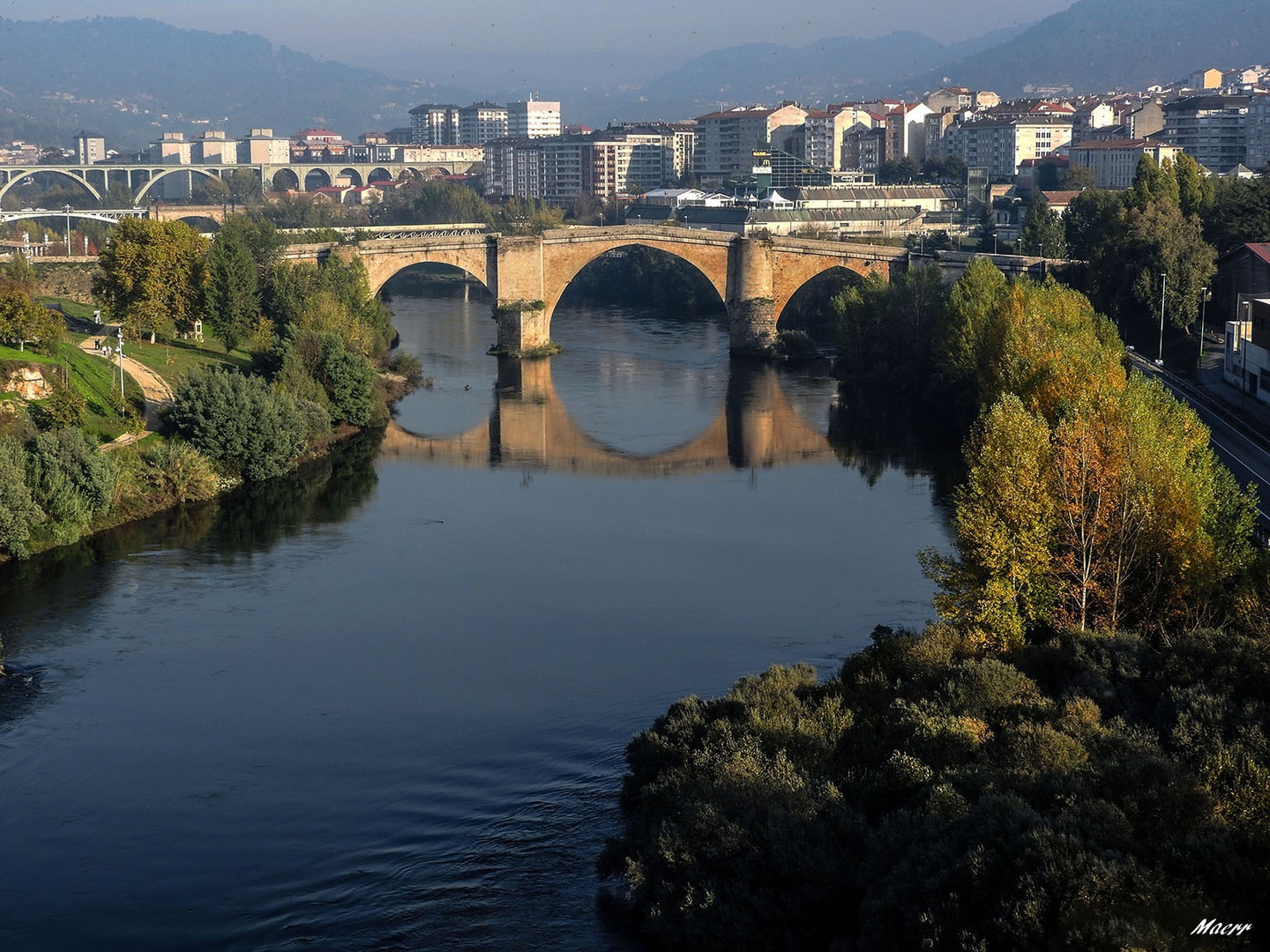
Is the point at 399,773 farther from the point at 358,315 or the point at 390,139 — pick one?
the point at 390,139

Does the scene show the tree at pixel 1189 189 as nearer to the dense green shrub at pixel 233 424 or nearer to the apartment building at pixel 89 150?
the dense green shrub at pixel 233 424

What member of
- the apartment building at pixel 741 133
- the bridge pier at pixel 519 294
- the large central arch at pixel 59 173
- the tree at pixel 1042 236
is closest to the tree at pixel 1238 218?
the tree at pixel 1042 236

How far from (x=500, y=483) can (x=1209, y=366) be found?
41.8 feet

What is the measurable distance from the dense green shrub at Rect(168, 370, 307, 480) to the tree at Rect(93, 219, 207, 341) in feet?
22.0

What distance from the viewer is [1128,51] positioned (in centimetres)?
17200

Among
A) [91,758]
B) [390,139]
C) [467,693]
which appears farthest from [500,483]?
[390,139]

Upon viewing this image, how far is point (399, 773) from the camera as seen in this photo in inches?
484

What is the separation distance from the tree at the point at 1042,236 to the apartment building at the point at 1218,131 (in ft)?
85.5

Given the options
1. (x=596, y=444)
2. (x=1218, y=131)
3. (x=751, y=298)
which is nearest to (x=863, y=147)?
(x=1218, y=131)

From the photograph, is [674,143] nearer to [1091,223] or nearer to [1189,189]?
[1091,223]

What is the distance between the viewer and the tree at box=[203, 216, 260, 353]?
96.5 feet

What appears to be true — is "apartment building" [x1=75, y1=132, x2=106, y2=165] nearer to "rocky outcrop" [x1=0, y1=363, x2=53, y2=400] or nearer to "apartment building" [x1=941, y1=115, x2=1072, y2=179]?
"apartment building" [x1=941, y1=115, x2=1072, y2=179]

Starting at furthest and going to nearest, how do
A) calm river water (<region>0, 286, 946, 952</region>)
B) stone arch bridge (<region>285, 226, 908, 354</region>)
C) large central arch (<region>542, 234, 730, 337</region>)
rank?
large central arch (<region>542, 234, 730, 337</region>) < stone arch bridge (<region>285, 226, 908, 354</region>) < calm river water (<region>0, 286, 946, 952</region>)

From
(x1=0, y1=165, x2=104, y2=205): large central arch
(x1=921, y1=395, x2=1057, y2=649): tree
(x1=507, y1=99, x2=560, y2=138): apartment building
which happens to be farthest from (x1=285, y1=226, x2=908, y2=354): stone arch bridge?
(x1=507, y1=99, x2=560, y2=138): apartment building
